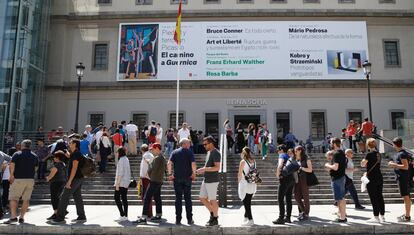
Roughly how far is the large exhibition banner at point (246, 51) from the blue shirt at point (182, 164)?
16.3m

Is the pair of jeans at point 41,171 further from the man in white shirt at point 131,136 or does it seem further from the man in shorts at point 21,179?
the man in shorts at point 21,179

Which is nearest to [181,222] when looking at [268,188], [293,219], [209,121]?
[293,219]

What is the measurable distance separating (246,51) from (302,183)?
1648cm

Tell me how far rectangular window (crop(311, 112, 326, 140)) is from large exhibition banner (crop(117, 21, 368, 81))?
2553mm

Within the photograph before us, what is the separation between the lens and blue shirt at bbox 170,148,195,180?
8.35 meters

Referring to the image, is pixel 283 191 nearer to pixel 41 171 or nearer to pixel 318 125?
pixel 41 171

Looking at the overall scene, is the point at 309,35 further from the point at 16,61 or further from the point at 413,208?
the point at 16,61

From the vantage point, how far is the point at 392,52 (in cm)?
2539

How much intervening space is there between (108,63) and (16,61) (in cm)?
596

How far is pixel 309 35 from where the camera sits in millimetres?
24922

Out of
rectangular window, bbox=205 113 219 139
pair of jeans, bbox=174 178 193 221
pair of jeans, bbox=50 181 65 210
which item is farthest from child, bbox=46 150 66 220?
rectangular window, bbox=205 113 219 139

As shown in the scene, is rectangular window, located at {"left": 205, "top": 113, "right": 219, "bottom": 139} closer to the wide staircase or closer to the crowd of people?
the wide staircase

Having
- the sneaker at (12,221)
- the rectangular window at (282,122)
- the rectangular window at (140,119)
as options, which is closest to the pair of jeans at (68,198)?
the sneaker at (12,221)

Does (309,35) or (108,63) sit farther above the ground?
(309,35)
